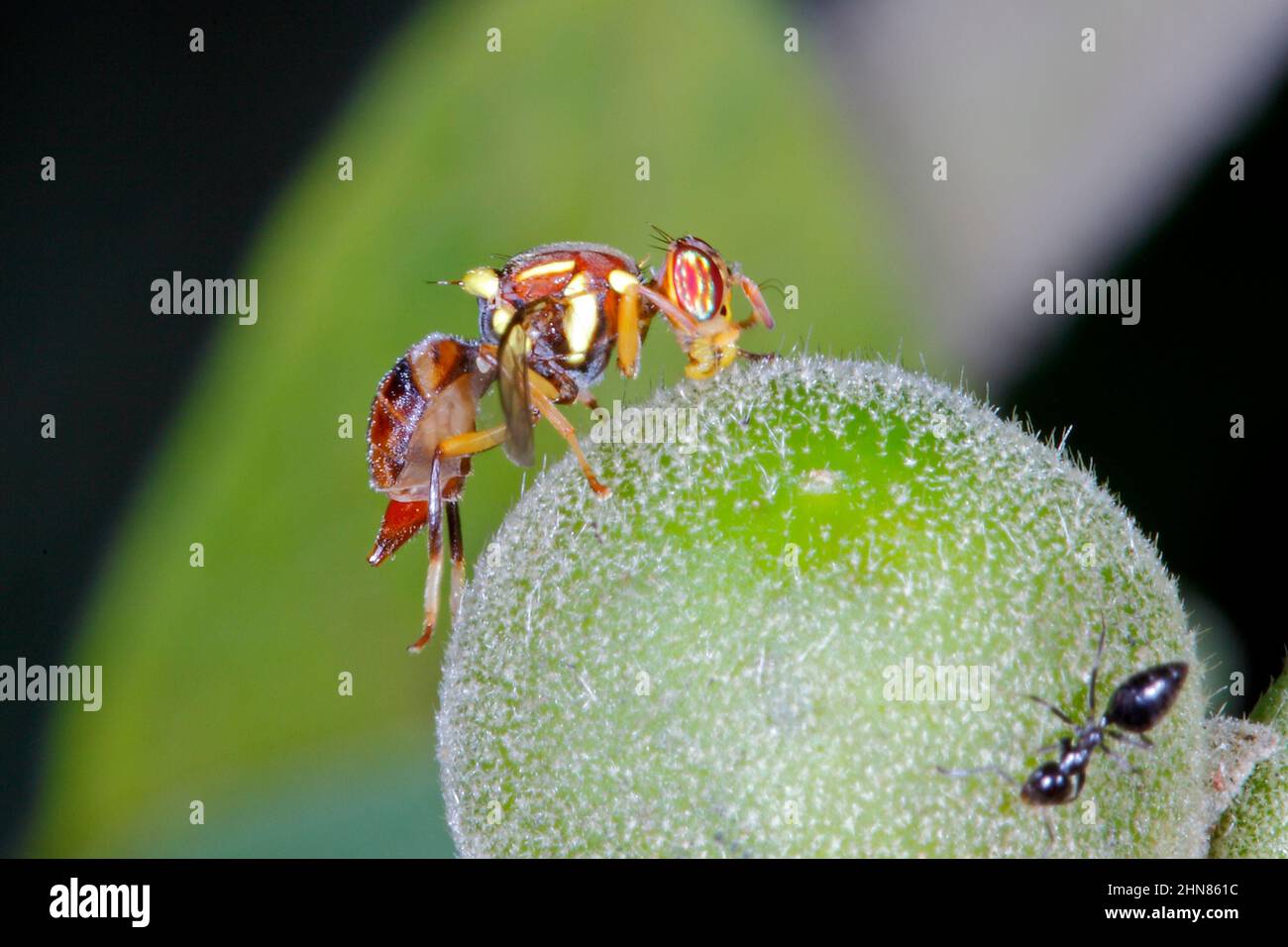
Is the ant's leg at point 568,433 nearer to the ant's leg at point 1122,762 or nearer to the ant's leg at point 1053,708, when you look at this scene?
the ant's leg at point 1053,708

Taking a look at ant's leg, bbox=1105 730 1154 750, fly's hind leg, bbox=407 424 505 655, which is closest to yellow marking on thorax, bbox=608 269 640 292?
fly's hind leg, bbox=407 424 505 655

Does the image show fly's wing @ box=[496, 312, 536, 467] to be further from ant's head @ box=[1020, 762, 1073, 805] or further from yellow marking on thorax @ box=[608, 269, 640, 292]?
ant's head @ box=[1020, 762, 1073, 805]

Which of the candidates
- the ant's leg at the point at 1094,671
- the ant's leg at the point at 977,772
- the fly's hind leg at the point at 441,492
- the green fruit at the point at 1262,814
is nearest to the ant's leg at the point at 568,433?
the fly's hind leg at the point at 441,492

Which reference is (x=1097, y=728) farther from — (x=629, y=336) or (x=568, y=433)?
(x=629, y=336)

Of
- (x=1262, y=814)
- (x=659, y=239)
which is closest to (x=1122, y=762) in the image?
(x=1262, y=814)

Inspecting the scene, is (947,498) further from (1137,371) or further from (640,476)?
(1137,371)
